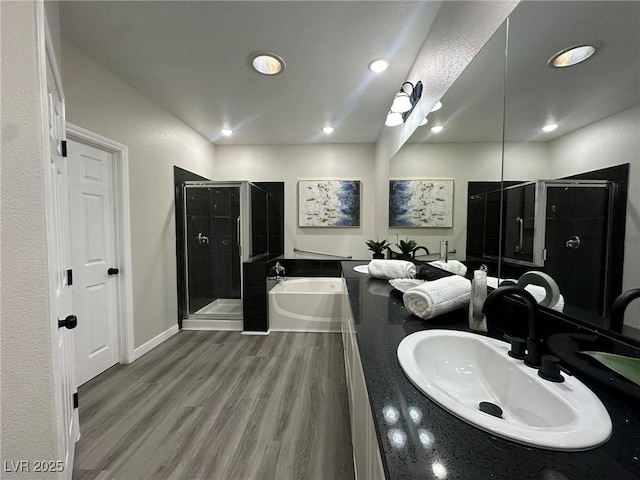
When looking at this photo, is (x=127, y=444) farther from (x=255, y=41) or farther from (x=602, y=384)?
(x=255, y=41)

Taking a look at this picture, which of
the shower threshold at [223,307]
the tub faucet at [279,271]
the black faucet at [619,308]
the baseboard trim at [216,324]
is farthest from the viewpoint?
the tub faucet at [279,271]

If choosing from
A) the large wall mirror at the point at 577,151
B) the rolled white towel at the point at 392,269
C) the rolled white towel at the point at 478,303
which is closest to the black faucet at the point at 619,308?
the large wall mirror at the point at 577,151

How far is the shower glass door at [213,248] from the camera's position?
3180 mm

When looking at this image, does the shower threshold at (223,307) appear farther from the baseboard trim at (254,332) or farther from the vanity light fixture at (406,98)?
the vanity light fixture at (406,98)

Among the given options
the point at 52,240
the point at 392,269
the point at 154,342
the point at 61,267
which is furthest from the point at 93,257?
the point at 392,269

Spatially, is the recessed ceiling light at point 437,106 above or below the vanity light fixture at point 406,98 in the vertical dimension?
below

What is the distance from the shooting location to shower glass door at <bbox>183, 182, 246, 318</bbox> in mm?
Result: 3180

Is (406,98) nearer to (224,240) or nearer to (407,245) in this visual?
(407,245)

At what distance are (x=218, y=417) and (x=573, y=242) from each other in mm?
2093

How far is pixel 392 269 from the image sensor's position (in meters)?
1.94

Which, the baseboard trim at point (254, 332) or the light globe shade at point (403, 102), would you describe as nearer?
the light globe shade at point (403, 102)

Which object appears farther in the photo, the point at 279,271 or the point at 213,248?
the point at 279,271

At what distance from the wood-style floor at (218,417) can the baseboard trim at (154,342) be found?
0.06m

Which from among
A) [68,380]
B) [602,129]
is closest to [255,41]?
[602,129]
